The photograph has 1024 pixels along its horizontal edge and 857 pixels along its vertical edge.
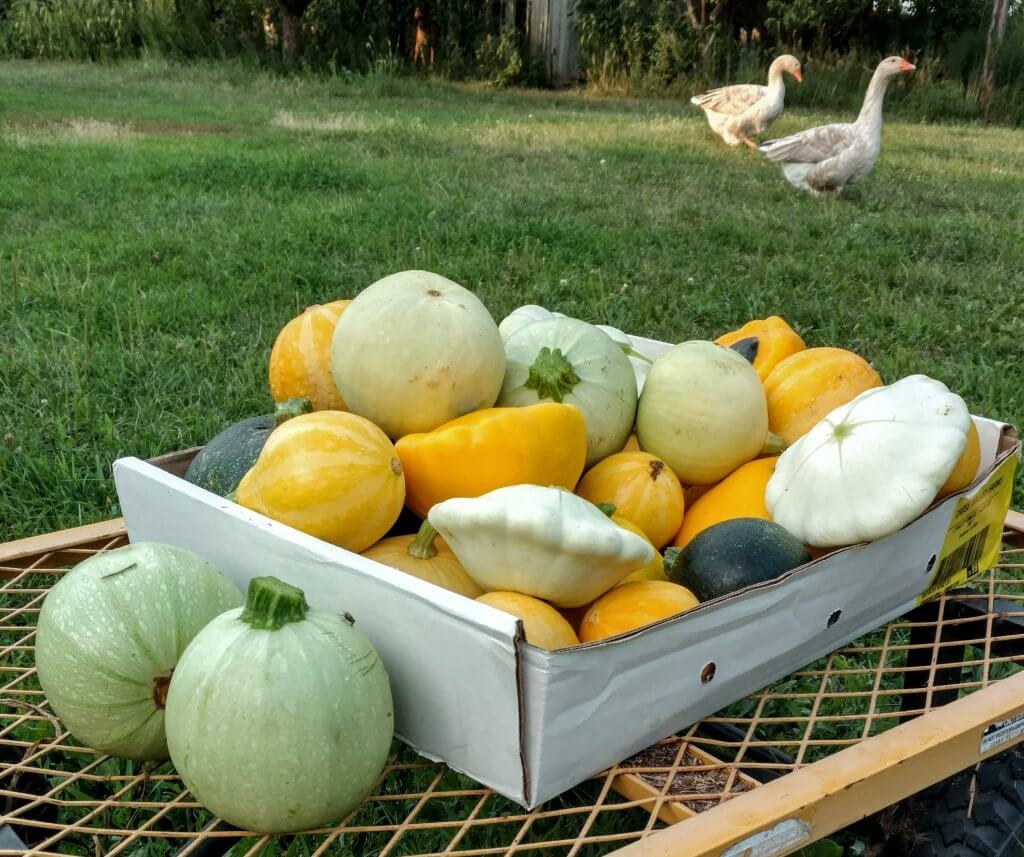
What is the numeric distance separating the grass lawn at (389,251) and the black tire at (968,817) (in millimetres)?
2061

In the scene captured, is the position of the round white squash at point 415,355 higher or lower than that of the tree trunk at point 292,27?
lower

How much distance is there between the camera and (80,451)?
283 cm

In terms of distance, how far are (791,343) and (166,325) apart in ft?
8.93

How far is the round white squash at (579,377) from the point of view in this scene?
1.57 meters

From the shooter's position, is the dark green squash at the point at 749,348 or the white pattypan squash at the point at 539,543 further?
the dark green squash at the point at 749,348

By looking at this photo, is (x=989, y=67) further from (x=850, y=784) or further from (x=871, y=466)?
(x=850, y=784)

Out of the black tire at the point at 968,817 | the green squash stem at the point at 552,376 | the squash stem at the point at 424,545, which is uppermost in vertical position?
the green squash stem at the point at 552,376

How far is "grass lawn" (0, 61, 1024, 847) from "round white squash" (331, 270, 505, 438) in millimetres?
1435

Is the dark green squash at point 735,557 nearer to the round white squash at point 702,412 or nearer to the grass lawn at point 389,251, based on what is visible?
the round white squash at point 702,412

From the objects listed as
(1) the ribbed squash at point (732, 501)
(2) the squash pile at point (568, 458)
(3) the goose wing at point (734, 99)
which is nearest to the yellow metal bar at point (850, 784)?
(2) the squash pile at point (568, 458)

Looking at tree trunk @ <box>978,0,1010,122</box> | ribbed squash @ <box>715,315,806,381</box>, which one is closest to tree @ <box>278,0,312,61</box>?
tree trunk @ <box>978,0,1010,122</box>

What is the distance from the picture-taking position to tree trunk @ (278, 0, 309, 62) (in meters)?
13.0

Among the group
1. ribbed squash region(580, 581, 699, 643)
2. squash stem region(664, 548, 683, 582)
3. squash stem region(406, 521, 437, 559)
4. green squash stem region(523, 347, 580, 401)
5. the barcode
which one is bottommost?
the barcode

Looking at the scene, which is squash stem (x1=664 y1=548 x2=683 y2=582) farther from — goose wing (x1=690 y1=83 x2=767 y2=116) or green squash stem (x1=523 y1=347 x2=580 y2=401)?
goose wing (x1=690 y1=83 x2=767 y2=116)
